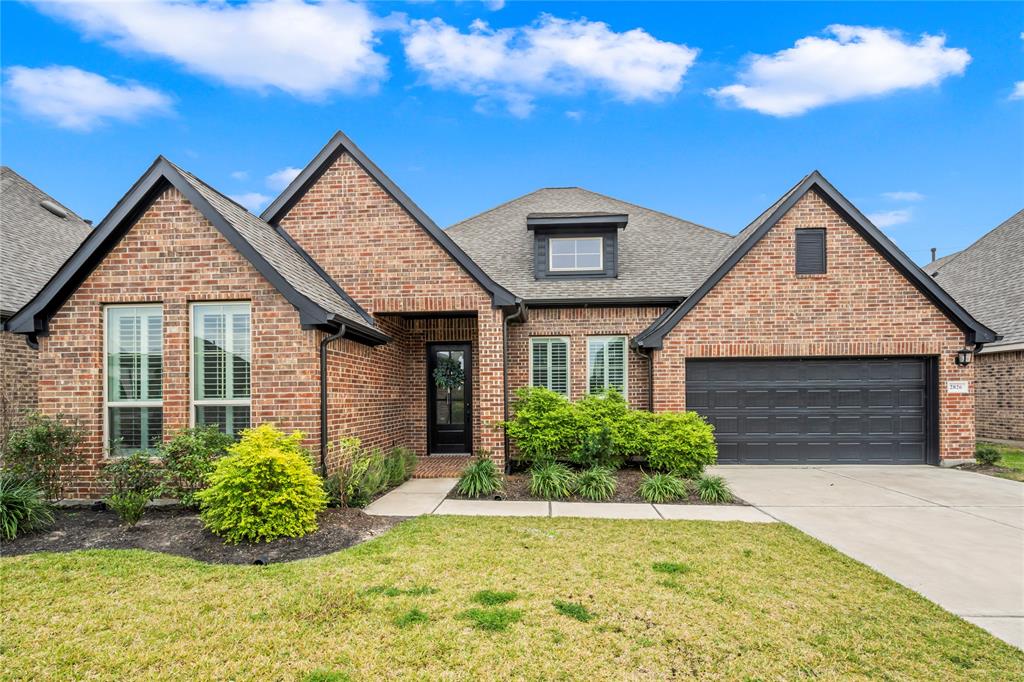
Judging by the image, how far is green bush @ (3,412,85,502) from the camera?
678 centimetres

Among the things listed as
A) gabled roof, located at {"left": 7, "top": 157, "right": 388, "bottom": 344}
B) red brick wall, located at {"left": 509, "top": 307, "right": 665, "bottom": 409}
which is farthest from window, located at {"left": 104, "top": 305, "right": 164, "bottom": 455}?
red brick wall, located at {"left": 509, "top": 307, "right": 665, "bottom": 409}

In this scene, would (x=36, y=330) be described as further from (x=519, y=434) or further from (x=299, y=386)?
(x=519, y=434)

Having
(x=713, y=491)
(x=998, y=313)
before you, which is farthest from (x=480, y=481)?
(x=998, y=313)

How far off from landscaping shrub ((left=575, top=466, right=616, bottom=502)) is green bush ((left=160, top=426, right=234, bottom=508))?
518cm

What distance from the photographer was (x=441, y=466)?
10.7 m

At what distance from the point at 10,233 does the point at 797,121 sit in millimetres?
24350

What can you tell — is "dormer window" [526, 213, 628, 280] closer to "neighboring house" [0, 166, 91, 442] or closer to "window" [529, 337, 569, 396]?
"window" [529, 337, 569, 396]

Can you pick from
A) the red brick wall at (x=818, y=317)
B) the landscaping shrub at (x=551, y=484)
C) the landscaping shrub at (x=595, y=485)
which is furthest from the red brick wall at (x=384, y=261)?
the red brick wall at (x=818, y=317)

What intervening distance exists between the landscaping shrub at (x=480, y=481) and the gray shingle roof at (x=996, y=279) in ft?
48.7

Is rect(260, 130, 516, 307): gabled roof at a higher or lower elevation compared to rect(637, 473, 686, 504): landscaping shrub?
higher

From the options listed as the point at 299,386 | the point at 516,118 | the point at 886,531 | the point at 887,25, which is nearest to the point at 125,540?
the point at 299,386

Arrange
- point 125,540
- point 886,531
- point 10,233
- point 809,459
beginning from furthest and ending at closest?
point 10,233 < point 809,459 < point 886,531 < point 125,540

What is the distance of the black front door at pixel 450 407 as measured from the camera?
1225 cm

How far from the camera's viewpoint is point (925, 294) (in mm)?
11109
